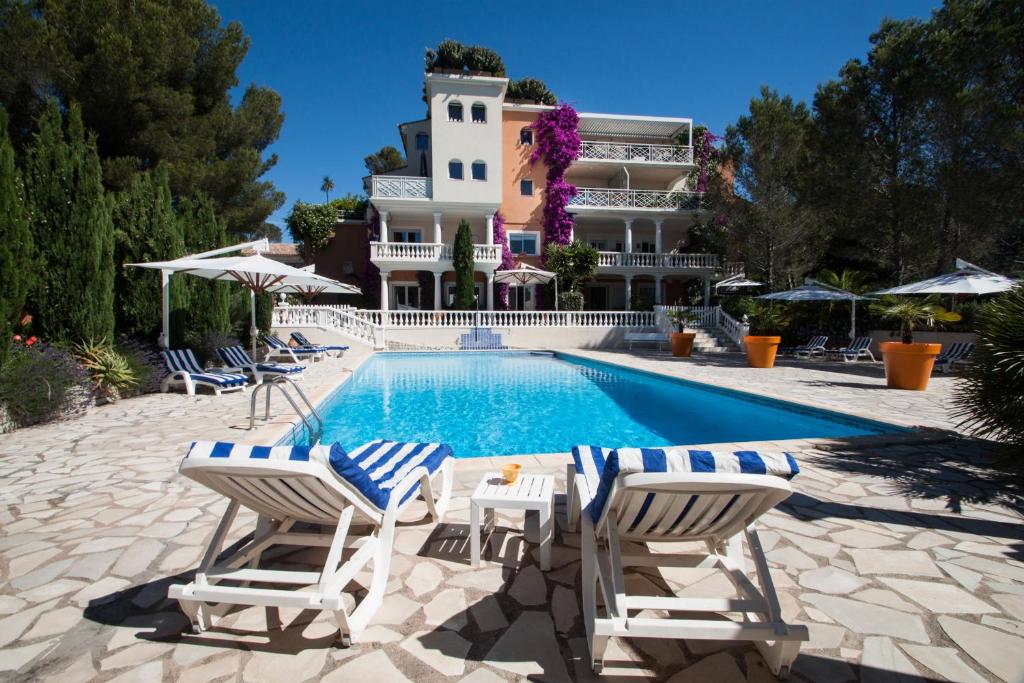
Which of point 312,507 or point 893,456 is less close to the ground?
point 312,507

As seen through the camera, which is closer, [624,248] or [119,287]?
Answer: [119,287]

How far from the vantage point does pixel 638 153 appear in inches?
961

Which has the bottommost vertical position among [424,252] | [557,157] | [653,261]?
[653,261]

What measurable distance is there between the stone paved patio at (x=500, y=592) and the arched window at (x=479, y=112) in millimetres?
21866

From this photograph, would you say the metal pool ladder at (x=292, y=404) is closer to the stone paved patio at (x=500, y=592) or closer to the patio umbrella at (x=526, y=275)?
the stone paved patio at (x=500, y=592)

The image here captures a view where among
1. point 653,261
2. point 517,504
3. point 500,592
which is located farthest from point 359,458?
point 653,261

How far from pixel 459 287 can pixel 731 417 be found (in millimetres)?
14594

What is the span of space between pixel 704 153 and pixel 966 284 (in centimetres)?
1635

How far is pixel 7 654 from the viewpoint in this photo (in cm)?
198

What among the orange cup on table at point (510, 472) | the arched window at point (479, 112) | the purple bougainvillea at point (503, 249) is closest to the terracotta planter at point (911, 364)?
the orange cup on table at point (510, 472)

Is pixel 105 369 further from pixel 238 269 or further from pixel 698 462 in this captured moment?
pixel 698 462

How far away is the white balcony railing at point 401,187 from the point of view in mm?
21375

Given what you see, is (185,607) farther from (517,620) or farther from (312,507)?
(517,620)

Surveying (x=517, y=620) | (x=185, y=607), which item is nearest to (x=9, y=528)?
(x=185, y=607)
